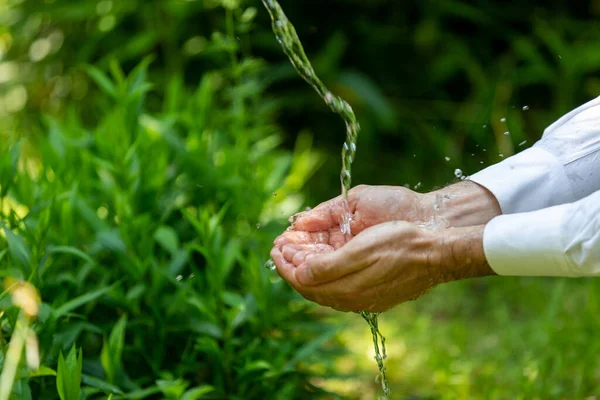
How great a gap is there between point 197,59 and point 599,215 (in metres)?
2.90

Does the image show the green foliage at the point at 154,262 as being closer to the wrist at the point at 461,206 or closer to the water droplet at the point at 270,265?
the water droplet at the point at 270,265

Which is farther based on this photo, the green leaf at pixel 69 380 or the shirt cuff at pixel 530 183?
the shirt cuff at pixel 530 183

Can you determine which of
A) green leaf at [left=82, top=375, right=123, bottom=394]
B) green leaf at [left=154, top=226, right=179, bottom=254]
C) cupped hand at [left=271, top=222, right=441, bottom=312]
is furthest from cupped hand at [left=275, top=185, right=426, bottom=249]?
green leaf at [left=82, top=375, right=123, bottom=394]

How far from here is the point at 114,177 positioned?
7.36ft

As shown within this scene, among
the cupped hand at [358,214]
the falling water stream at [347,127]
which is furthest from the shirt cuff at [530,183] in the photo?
the falling water stream at [347,127]

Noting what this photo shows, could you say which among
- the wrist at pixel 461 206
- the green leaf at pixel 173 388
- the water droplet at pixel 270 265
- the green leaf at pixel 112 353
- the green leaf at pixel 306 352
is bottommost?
the green leaf at pixel 306 352

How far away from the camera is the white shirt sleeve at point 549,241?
4.76 feet

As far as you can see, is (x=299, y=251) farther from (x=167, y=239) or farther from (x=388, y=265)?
(x=167, y=239)

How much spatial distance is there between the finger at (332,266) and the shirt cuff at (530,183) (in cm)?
41

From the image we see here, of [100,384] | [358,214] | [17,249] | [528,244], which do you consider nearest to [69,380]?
[100,384]

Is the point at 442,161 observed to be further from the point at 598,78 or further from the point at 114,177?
the point at 114,177

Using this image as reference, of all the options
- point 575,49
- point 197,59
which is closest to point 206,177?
point 197,59

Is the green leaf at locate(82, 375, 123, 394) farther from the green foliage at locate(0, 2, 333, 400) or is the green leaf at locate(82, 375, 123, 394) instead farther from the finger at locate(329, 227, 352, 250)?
the finger at locate(329, 227, 352, 250)

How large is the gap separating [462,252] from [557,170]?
34cm
